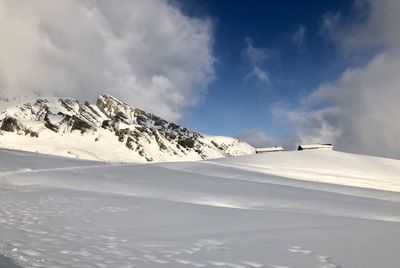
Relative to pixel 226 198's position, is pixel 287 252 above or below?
below

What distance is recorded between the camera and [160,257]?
23.0 ft

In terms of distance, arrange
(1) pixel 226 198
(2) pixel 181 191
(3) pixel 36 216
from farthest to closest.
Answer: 1. (2) pixel 181 191
2. (1) pixel 226 198
3. (3) pixel 36 216

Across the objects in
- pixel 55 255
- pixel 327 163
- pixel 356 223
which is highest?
pixel 327 163

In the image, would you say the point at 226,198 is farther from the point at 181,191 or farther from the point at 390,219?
the point at 390,219

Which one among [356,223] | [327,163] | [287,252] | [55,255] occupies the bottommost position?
[55,255]

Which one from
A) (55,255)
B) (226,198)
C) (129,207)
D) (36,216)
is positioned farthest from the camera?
(226,198)

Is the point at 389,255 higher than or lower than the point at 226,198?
lower

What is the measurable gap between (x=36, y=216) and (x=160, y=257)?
450 cm

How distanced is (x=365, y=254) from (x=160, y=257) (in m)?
3.77

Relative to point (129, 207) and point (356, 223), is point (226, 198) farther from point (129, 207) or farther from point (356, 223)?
point (356, 223)

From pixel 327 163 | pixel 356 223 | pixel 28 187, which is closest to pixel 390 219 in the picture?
pixel 356 223

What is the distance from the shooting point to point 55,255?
662 cm

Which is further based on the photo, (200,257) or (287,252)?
(287,252)

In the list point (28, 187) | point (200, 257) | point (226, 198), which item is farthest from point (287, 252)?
point (28, 187)
